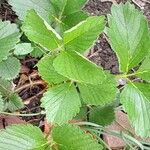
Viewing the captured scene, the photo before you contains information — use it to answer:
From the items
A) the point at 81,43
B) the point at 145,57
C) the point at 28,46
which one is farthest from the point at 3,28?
the point at 145,57

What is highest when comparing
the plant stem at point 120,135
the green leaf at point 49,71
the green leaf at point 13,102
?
the green leaf at point 49,71

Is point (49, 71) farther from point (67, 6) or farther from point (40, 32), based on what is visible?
point (67, 6)

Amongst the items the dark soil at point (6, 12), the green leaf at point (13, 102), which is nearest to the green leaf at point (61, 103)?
the green leaf at point (13, 102)

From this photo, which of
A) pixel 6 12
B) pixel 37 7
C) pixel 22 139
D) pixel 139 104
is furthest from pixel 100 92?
pixel 6 12

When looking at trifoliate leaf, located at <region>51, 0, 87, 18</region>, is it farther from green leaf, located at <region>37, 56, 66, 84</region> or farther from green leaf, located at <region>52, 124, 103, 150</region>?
green leaf, located at <region>52, 124, 103, 150</region>

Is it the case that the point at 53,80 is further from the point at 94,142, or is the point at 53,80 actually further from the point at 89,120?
the point at 89,120

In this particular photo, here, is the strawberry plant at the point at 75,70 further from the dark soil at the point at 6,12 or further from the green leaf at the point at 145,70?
the dark soil at the point at 6,12
